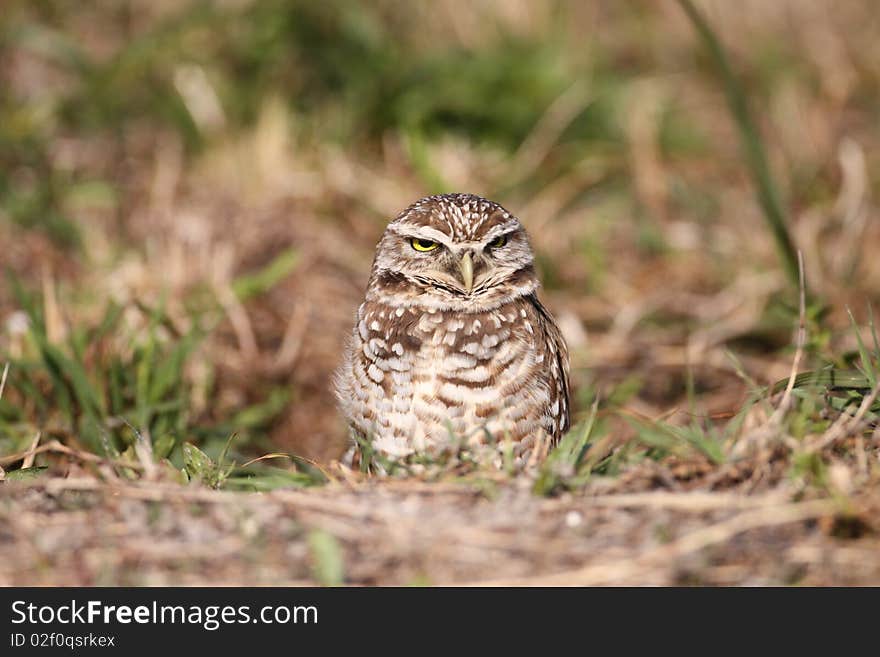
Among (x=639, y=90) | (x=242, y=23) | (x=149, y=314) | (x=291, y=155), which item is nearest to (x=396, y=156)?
(x=291, y=155)

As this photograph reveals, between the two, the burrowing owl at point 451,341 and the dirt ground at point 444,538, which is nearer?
the dirt ground at point 444,538

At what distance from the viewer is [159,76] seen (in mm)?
6207

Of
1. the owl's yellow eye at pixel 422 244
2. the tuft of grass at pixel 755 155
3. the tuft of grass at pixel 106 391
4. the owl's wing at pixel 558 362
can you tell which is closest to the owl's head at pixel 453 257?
the owl's yellow eye at pixel 422 244

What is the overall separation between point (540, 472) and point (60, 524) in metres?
1.17

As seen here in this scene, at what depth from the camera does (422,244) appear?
343cm

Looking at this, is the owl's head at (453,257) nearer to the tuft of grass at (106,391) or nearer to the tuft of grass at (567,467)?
the tuft of grass at (567,467)

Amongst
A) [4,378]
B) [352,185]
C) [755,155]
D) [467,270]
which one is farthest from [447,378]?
[352,185]

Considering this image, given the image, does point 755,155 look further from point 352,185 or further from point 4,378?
point 4,378

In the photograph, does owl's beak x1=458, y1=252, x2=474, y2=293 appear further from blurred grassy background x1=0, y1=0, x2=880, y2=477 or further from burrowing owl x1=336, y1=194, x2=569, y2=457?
blurred grassy background x1=0, y1=0, x2=880, y2=477

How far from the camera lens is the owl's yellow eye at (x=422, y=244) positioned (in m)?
3.41

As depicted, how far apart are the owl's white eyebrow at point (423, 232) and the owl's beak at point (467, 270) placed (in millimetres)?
75

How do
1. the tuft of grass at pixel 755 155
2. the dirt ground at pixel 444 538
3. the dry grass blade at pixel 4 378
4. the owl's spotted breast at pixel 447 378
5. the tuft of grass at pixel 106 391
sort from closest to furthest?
the dirt ground at pixel 444 538 → the owl's spotted breast at pixel 447 378 → the dry grass blade at pixel 4 378 → the tuft of grass at pixel 106 391 → the tuft of grass at pixel 755 155

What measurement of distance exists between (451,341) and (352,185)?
2.56 meters

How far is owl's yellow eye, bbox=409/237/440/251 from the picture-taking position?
3.41m
